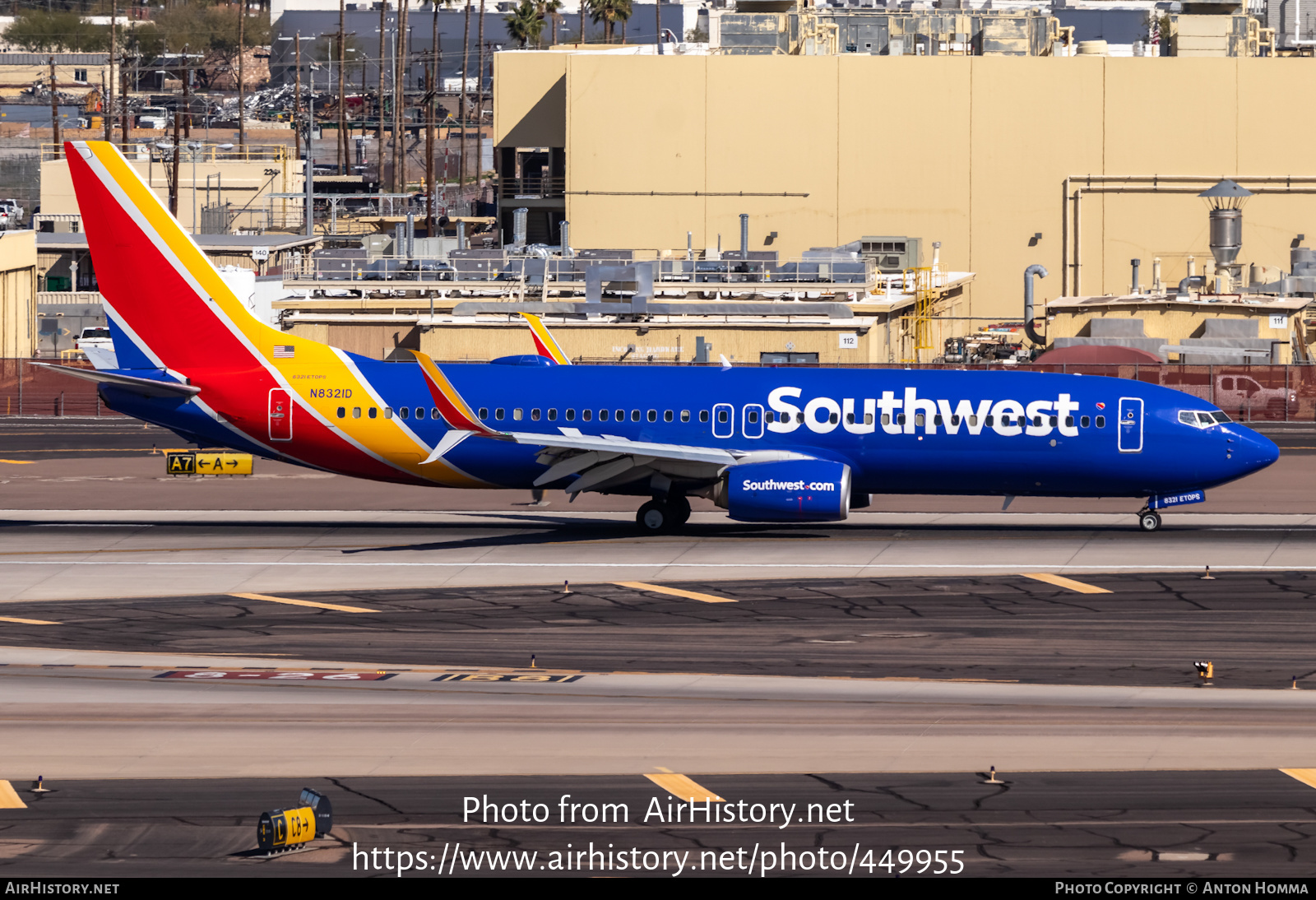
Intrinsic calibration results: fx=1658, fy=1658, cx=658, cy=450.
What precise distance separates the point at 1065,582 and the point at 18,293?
69801 mm

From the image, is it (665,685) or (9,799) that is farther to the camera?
(665,685)

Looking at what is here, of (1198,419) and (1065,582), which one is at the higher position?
(1198,419)

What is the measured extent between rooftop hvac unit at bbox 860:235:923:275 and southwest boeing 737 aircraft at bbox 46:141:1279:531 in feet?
164

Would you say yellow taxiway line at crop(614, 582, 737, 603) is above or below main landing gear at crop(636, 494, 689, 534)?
below

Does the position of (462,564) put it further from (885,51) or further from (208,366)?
(885,51)

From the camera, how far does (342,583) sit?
1416 inches

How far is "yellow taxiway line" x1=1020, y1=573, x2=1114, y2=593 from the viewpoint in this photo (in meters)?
34.4

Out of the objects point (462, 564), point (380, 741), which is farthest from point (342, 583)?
point (380, 741)

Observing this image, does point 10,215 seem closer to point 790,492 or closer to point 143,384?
point 143,384

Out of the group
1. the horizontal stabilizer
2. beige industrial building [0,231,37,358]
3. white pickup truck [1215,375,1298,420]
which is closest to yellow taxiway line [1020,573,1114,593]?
the horizontal stabilizer

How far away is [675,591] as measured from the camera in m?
34.8

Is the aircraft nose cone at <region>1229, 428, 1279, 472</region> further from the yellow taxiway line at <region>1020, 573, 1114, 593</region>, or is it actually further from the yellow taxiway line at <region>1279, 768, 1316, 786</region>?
the yellow taxiway line at <region>1279, 768, 1316, 786</region>

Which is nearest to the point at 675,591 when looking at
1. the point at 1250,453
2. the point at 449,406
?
the point at 449,406

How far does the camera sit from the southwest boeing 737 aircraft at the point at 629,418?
40094mm
